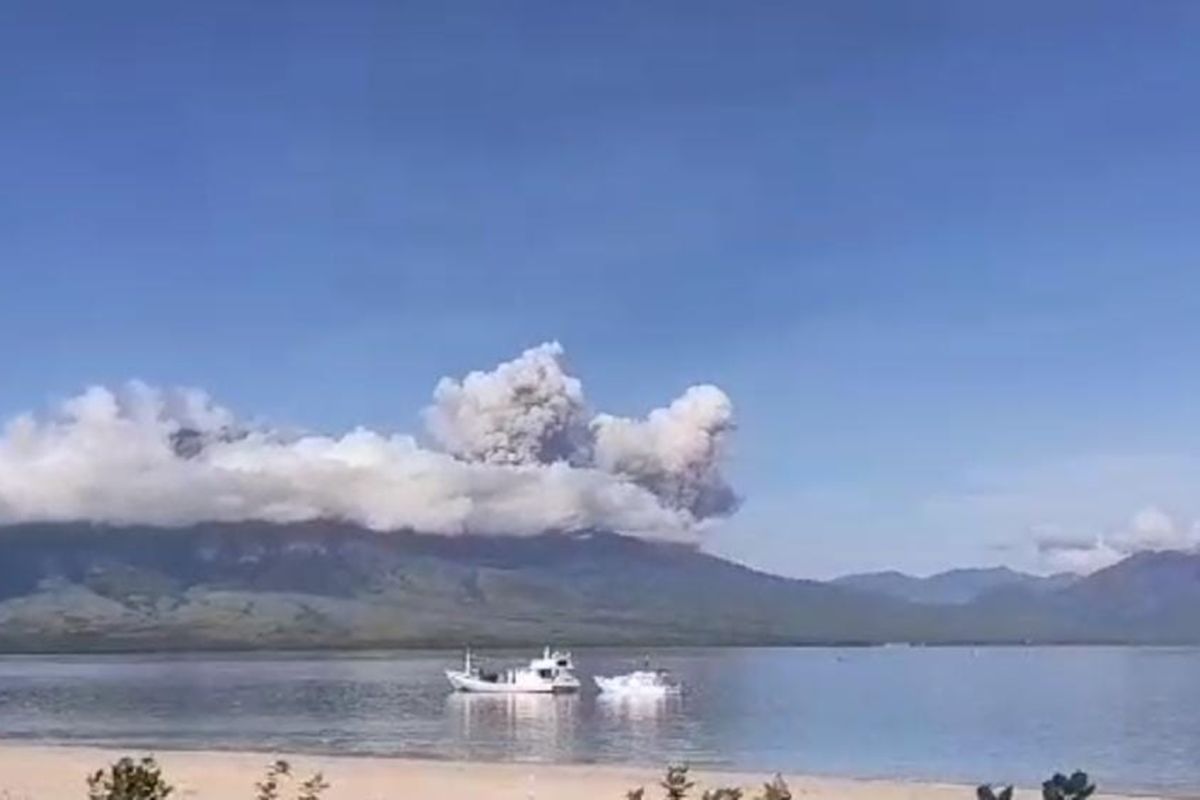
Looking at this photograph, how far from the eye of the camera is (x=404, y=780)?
41.9 m

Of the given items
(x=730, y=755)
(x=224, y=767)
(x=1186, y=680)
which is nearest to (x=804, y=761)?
(x=730, y=755)

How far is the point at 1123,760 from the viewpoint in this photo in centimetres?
6062

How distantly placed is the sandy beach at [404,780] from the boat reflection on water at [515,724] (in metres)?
8.67

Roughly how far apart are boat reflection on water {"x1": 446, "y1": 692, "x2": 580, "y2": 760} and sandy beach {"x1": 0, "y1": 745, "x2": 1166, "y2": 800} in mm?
8666

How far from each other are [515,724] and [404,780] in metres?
42.1

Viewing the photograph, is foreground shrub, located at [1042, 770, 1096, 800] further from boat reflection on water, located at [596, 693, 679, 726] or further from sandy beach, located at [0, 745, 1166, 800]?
boat reflection on water, located at [596, 693, 679, 726]

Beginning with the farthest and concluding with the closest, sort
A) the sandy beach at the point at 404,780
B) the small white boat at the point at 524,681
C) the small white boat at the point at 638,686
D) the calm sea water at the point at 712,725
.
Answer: the small white boat at the point at 524,681, the small white boat at the point at 638,686, the calm sea water at the point at 712,725, the sandy beach at the point at 404,780

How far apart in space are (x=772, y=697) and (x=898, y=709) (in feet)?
67.9

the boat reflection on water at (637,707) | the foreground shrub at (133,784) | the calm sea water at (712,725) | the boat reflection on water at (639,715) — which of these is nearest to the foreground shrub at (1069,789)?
the foreground shrub at (133,784)

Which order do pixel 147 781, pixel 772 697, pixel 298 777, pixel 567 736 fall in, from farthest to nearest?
pixel 772 697
pixel 567 736
pixel 298 777
pixel 147 781

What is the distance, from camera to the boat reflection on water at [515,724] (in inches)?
2477

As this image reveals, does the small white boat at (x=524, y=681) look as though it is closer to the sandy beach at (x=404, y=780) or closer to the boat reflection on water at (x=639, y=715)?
the boat reflection on water at (x=639, y=715)

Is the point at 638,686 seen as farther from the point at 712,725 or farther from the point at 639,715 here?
the point at 712,725

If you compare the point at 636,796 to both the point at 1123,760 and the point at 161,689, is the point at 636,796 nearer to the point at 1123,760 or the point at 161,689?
the point at 1123,760
